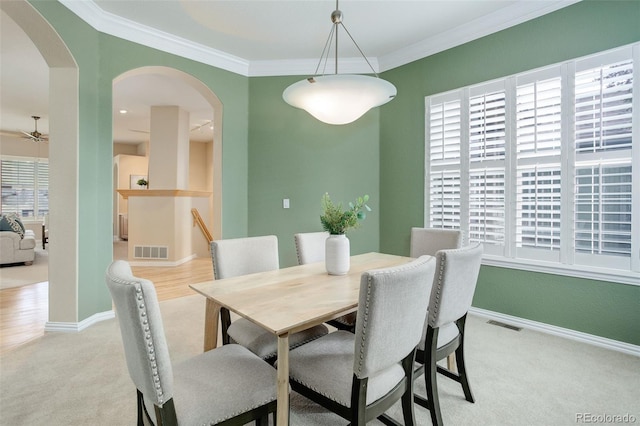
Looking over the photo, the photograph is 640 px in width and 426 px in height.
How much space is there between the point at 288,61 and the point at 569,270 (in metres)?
3.64

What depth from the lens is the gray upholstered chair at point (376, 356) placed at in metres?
1.11

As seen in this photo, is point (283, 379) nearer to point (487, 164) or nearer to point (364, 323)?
point (364, 323)

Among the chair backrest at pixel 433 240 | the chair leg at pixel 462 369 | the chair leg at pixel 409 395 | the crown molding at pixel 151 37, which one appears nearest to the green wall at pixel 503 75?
the chair backrest at pixel 433 240

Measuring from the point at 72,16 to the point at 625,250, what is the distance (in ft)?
15.7

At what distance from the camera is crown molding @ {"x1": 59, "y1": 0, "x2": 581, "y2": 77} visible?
9.22ft

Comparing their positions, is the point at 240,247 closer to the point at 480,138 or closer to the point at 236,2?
the point at 236,2

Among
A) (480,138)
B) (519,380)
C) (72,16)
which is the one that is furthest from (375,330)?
(72,16)

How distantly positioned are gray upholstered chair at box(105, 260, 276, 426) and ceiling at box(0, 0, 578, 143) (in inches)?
107

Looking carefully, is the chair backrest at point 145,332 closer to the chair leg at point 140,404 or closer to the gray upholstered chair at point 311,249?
the chair leg at point 140,404

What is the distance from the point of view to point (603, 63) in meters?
2.49

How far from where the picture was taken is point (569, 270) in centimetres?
265

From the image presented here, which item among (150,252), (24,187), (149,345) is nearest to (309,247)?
(149,345)

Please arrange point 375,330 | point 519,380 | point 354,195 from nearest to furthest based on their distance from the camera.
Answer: point 375,330
point 519,380
point 354,195

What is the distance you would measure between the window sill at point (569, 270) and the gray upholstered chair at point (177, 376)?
102 inches
